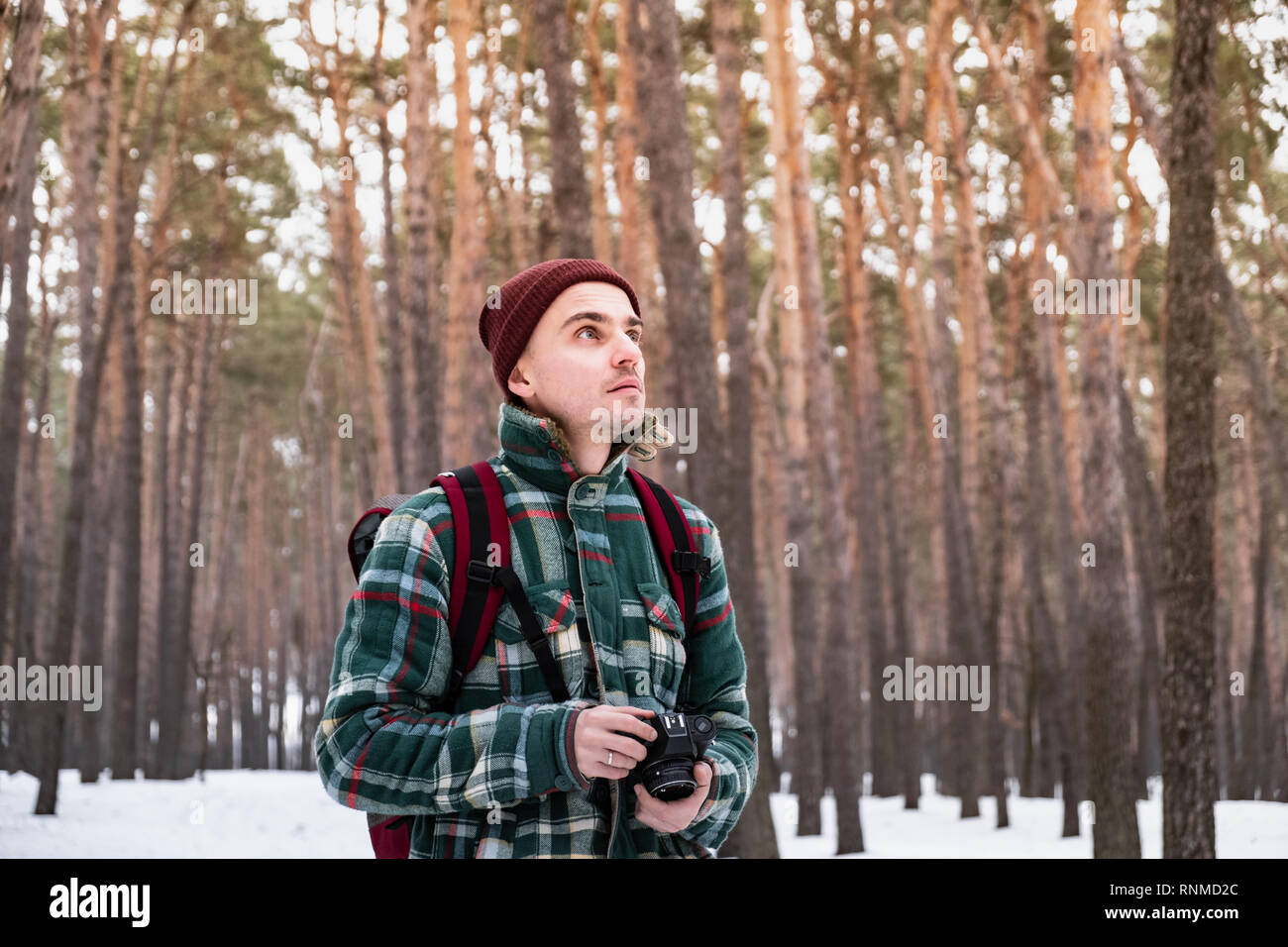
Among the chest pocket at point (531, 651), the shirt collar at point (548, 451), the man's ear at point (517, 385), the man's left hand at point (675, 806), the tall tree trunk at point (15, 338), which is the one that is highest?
the tall tree trunk at point (15, 338)

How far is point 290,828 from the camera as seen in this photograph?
459 inches

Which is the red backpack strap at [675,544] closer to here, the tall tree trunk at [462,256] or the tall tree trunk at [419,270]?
the tall tree trunk at [419,270]

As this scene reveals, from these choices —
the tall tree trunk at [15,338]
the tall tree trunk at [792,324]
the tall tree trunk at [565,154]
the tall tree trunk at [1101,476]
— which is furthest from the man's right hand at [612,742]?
the tall tree trunk at [792,324]

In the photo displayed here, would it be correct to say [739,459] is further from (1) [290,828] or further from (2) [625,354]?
(2) [625,354]

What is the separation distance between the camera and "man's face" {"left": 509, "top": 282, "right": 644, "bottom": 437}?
170 centimetres

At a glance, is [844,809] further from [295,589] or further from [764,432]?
[295,589]

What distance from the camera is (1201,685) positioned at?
542cm

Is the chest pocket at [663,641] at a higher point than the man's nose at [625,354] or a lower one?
lower

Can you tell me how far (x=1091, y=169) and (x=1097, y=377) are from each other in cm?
171

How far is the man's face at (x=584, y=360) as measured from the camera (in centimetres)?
170

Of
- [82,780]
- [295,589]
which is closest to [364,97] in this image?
[82,780]

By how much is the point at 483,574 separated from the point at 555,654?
0.48 ft

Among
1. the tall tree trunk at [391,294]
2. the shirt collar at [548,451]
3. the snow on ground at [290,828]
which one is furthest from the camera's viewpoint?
the tall tree trunk at [391,294]

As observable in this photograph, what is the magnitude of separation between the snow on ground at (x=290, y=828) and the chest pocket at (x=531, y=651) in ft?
27.1
